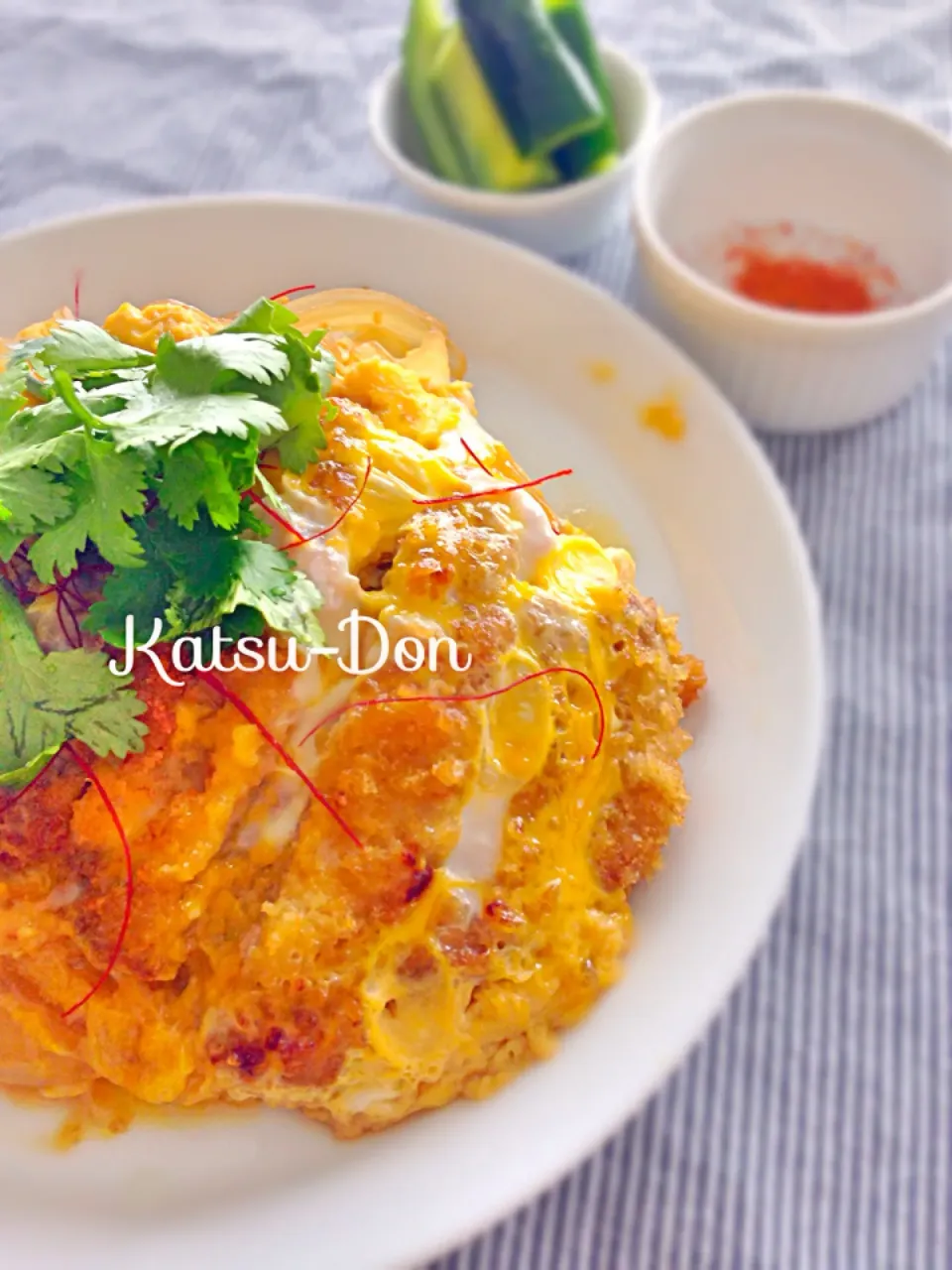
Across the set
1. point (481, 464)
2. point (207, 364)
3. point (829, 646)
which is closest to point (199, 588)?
point (207, 364)

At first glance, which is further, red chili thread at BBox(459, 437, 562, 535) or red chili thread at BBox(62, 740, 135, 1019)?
red chili thread at BBox(459, 437, 562, 535)

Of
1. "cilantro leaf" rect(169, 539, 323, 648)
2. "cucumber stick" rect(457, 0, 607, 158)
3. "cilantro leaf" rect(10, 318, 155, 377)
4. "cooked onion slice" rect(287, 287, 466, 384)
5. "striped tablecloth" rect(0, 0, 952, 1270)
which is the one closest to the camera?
"cilantro leaf" rect(169, 539, 323, 648)

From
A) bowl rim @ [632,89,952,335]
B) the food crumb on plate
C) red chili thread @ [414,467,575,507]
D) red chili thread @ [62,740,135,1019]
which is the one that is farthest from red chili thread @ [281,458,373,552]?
bowl rim @ [632,89,952,335]

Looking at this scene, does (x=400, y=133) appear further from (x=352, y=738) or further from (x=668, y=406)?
(x=352, y=738)

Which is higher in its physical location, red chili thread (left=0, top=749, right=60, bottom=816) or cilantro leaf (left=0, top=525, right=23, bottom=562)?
cilantro leaf (left=0, top=525, right=23, bottom=562)

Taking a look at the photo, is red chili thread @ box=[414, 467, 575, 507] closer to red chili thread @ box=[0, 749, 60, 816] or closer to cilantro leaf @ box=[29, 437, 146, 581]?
cilantro leaf @ box=[29, 437, 146, 581]

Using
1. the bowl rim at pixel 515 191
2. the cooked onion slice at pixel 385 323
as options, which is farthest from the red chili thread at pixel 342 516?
the bowl rim at pixel 515 191

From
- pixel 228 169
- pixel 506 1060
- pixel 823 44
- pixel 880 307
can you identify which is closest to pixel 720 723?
pixel 506 1060

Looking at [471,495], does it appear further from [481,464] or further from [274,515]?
[274,515]
